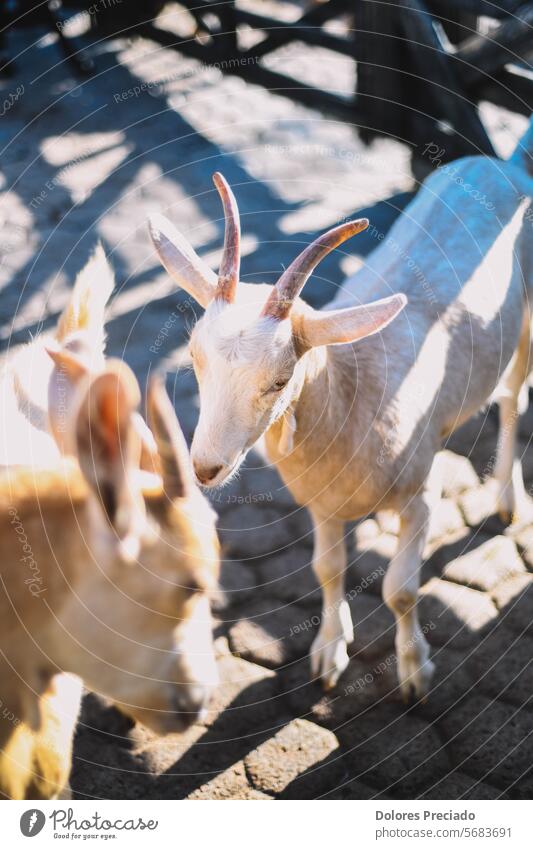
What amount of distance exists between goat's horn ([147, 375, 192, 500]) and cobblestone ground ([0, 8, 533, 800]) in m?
0.39

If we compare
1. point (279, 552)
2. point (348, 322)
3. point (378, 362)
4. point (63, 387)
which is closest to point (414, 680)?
point (279, 552)

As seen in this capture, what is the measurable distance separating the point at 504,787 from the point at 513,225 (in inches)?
68.2

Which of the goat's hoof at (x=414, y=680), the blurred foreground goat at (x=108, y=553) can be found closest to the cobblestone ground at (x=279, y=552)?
the goat's hoof at (x=414, y=680)

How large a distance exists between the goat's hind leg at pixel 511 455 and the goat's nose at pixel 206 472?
164 centimetres

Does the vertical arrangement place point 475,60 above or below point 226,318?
above

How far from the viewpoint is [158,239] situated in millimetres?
2104

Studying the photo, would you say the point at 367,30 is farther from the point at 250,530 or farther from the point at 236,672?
the point at 236,672

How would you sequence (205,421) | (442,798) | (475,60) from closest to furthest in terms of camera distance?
(205,421) → (442,798) → (475,60)

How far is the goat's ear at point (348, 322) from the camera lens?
1864 millimetres

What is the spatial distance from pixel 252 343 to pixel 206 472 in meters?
0.30

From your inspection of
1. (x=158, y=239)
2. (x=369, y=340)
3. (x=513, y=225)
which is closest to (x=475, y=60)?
(x=513, y=225)

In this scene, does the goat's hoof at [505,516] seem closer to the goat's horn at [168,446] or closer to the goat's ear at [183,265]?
the goat's ear at [183,265]

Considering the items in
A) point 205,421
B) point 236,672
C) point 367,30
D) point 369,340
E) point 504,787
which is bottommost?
point 504,787

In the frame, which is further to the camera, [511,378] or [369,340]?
[511,378]
